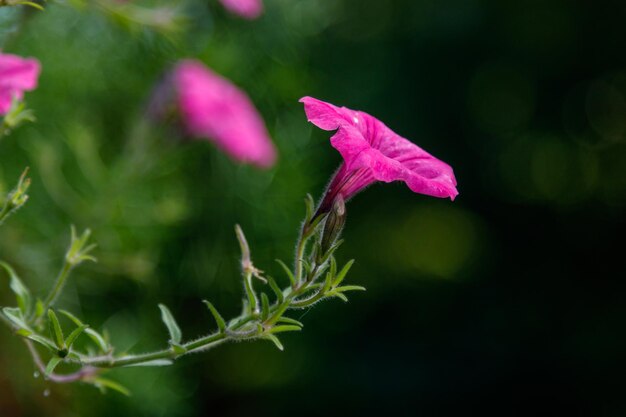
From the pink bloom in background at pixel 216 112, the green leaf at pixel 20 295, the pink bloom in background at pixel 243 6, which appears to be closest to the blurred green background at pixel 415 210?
the pink bloom in background at pixel 216 112

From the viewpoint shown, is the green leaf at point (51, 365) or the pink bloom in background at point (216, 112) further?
the pink bloom in background at point (216, 112)

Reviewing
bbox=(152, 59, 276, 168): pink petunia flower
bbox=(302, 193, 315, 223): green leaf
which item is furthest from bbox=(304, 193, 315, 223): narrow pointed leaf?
bbox=(152, 59, 276, 168): pink petunia flower

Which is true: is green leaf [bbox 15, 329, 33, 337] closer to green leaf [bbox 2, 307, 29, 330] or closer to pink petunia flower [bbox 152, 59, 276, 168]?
green leaf [bbox 2, 307, 29, 330]

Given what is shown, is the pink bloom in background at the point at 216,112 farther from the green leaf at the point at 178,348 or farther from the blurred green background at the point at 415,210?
the green leaf at the point at 178,348

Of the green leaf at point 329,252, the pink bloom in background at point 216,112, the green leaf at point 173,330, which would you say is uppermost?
the green leaf at point 329,252

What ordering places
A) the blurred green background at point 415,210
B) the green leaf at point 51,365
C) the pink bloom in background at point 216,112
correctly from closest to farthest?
the green leaf at point 51,365, the pink bloom in background at point 216,112, the blurred green background at point 415,210

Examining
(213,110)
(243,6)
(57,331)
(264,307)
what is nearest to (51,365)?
(57,331)

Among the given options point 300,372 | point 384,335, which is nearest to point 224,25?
point 300,372

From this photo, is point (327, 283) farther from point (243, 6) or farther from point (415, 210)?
point (415, 210)
